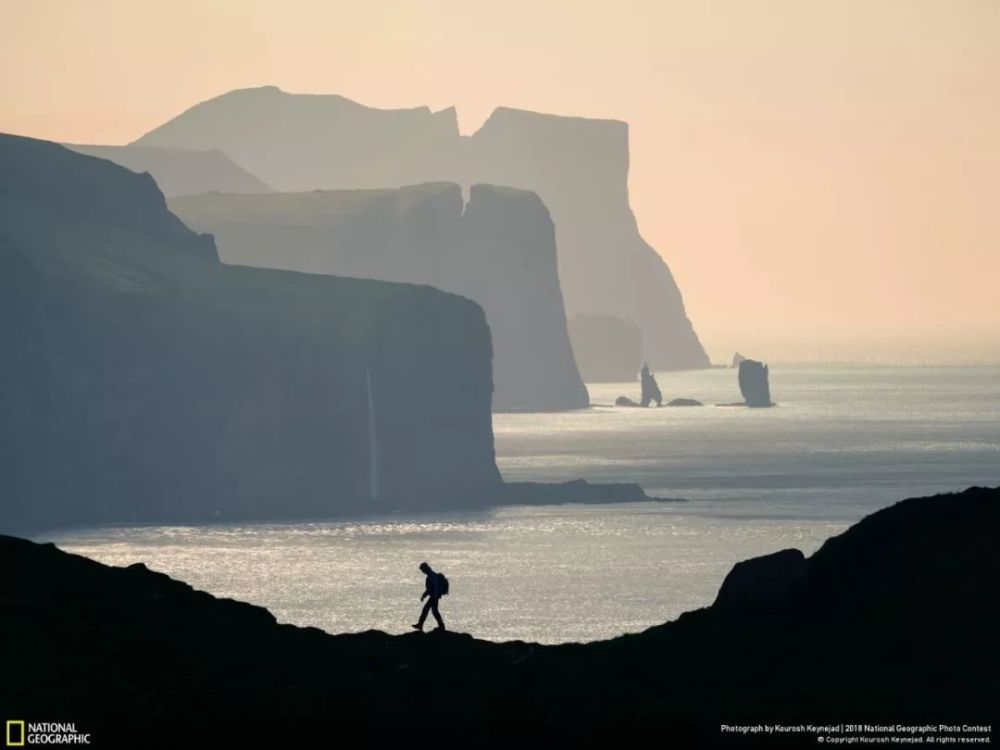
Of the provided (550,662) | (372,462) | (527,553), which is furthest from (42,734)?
(372,462)

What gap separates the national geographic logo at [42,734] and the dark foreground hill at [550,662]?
0.31 m

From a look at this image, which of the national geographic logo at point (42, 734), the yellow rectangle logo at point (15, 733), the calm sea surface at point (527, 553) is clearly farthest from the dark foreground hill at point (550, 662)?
the calm sea surface at point (527, 553)

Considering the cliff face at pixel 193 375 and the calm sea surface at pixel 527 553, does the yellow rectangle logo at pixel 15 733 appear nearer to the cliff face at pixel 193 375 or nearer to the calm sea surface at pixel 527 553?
the calm sea surface at pixel 527 553

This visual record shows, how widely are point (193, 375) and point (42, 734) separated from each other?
403 ft

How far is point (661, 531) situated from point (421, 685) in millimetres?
102306

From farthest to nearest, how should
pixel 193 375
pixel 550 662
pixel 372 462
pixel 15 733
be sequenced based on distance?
1. pixel 372 462
2. pixel 193 375
3. pixel 550 662
4. pixel 15 733

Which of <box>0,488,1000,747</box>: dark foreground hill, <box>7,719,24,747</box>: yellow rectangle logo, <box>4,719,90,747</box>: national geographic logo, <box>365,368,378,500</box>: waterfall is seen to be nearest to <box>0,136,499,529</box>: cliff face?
<box>365,368,378,500</box>: waterfall

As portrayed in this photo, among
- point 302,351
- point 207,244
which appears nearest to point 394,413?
point 302,351

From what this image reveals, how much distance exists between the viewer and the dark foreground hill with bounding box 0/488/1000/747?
39.9 metres

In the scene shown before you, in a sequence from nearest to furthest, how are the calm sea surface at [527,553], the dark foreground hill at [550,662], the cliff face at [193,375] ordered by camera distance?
the dark foreground hill at [550,662] → the calm sea surface at [527,553] → the cliff face at [193,375]

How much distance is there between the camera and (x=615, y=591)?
113 m

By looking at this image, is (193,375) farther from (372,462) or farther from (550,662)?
(550,662)

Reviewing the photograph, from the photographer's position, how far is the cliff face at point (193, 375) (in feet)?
488

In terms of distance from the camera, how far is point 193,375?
159250 millimetres
